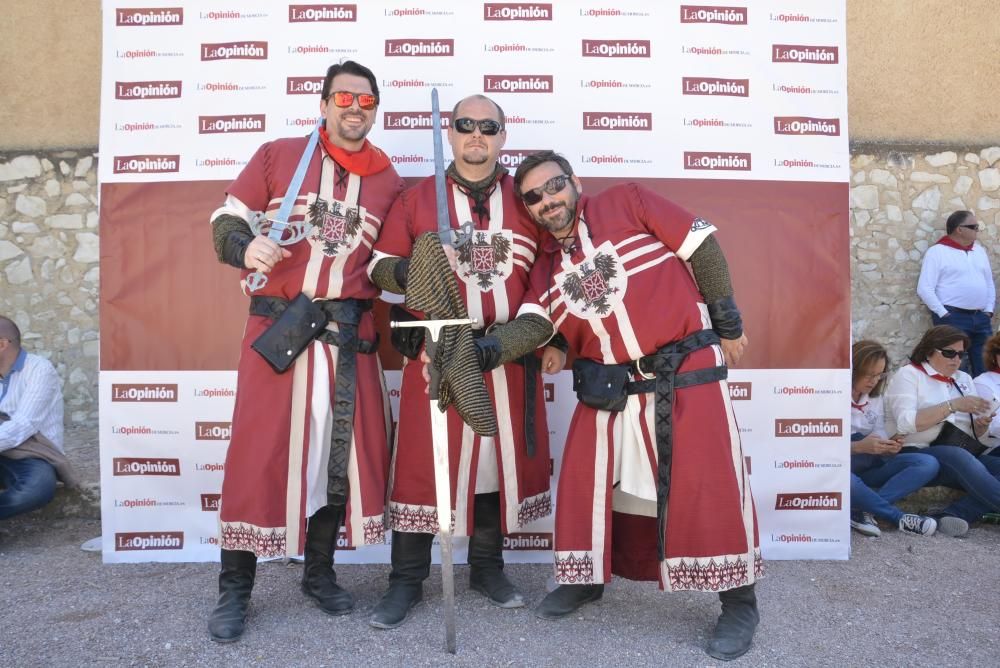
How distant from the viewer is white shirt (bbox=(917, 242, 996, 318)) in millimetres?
5691

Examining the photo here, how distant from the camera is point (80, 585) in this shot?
3482mm

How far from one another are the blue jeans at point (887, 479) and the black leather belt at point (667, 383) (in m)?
1.77

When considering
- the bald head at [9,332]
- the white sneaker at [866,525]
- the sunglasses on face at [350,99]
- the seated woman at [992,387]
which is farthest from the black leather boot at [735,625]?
the bald head at [9,332]

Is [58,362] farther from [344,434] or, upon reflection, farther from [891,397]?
[891,397]

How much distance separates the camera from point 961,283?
18.7 ft

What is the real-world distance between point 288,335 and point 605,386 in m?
1.09

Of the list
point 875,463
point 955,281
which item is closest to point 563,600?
point 875,463

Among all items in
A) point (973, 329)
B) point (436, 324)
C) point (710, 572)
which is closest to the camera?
point (436, 324)

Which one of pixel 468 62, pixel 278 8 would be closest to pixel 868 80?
pixel 468 62

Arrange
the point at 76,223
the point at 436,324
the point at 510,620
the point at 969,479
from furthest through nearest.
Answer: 1. the point at 76,223
2. the point at 969,479
3. the point at 510,620
4. the point at 436,324

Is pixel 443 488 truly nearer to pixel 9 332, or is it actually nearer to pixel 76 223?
pixel 9 332

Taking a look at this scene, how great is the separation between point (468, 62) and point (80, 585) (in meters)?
2.72

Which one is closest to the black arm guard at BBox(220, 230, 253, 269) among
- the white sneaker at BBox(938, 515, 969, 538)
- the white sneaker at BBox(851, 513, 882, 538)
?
the white sneaker at BBox(851, 513, 882, 538)

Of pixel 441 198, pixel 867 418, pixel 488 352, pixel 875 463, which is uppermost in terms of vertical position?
pixel 441 198
